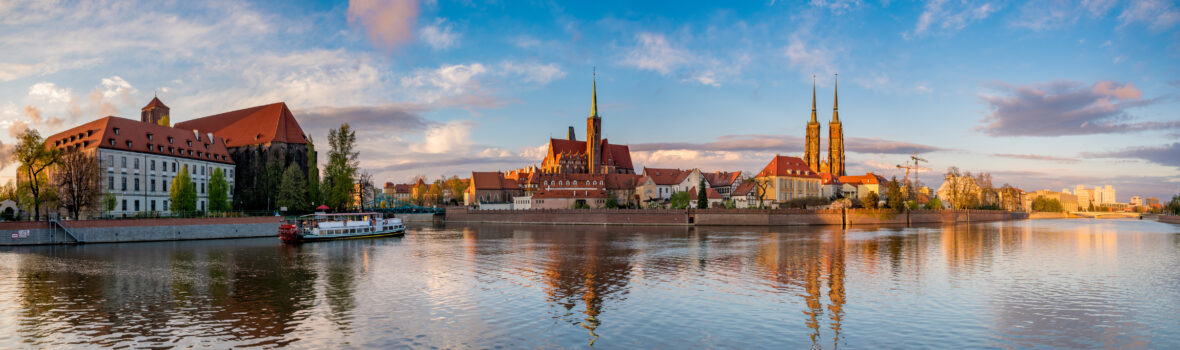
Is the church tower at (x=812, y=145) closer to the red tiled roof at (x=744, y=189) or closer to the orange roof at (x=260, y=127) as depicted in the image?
the red tiled roof at (x=744, y=189)

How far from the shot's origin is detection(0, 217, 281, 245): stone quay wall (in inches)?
1954

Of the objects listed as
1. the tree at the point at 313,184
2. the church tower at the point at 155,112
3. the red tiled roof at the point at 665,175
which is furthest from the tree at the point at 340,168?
the red tiled roof at the point at 665,175

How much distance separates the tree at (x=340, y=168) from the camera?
78000mm

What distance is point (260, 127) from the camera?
90562 mm

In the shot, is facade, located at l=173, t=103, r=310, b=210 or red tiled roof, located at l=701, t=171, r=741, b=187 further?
red tiled roof, located at l=701, t=171, r=741, b=187

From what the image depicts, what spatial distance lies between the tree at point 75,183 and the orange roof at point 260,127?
29.4m

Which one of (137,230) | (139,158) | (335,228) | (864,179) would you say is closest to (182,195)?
(139,158)

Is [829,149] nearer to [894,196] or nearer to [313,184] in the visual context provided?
[894,196]

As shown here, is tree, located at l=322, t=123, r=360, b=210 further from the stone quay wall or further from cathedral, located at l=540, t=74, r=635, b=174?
cathedral, located at l=540, t=74, r=635, b=174

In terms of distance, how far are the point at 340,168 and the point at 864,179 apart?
109980 millimetres

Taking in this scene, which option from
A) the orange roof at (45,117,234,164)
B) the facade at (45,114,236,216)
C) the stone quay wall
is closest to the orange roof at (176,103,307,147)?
the orange roof at (45,117,234,164)

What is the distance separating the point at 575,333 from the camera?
1912 centimetres

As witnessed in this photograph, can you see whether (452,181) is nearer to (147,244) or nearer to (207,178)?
(207,178)

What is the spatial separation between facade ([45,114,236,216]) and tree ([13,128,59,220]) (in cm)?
718
